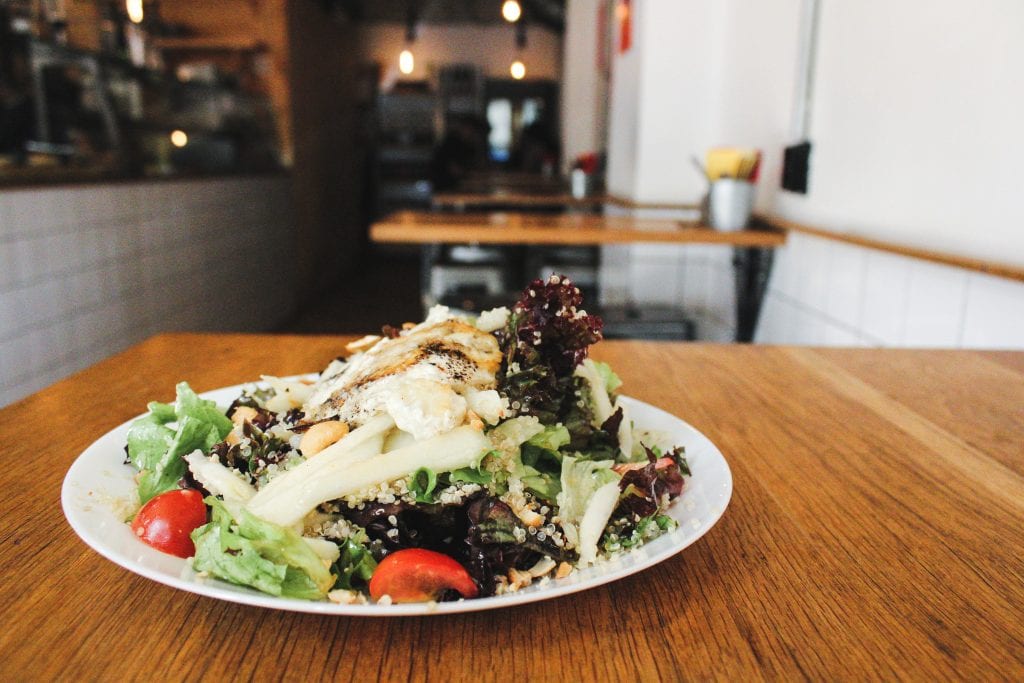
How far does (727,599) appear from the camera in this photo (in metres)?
0.59

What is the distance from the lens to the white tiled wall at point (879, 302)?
167cm

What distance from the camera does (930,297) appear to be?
1900 mm

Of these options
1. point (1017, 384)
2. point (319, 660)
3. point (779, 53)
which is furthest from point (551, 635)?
point (779, 53)

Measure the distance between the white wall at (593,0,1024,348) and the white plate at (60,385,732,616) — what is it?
49.1 inches

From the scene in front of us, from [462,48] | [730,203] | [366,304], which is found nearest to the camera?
[730,203]

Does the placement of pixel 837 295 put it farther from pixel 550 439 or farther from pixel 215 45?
pixel 215 45

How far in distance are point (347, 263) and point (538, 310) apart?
30.1 feet

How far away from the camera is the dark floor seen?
6.45m

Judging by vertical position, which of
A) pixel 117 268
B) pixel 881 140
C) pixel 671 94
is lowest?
pixel 117 268

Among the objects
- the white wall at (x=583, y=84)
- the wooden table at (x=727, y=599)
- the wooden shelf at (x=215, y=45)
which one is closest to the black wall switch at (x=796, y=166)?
the wooden table at (x=727, y=599)

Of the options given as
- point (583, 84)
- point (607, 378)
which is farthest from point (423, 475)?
point (583, 84)

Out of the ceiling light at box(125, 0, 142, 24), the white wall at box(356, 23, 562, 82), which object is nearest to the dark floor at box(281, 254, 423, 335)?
the ceiling light at box(125, 0, 142, 24)

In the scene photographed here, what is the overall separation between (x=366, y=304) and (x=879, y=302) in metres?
5.98

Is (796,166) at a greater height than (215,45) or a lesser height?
lesser
